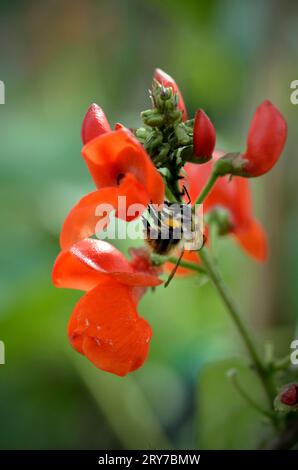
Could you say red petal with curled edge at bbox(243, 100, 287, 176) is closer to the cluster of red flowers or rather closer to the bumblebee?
the cluster of red flowers

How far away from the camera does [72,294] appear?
7.22ft

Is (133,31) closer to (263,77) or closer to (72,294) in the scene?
(263,77)

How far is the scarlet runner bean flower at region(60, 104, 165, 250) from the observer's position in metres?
1.08

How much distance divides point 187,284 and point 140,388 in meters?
0.39

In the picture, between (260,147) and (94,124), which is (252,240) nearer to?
(260,147)

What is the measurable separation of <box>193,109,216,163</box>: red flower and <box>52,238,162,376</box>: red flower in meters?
0.23

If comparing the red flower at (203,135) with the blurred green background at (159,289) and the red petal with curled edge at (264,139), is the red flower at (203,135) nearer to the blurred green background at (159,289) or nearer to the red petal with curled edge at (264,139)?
the red petal with curled edge at (264,139)

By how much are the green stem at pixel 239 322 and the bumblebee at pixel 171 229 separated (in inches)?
1.4

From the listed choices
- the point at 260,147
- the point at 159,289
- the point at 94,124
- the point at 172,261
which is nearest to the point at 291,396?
the point at 172,261

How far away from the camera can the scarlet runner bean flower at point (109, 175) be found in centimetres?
108

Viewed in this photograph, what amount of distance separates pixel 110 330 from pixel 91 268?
0.10 m

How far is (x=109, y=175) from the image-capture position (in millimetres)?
1141

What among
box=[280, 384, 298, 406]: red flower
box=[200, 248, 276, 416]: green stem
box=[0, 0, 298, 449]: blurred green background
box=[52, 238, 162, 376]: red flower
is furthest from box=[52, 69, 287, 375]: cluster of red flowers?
box=[0, 0, 298, 449]: blurred green background
